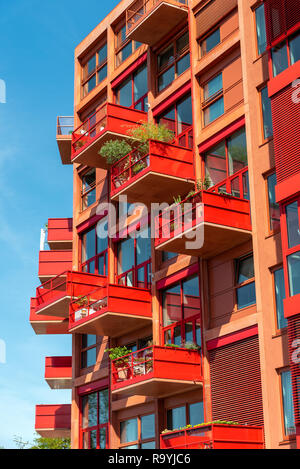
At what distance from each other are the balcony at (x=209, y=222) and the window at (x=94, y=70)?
47.4 ft

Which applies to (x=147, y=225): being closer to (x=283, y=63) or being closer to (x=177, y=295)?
(x=177, y=295)

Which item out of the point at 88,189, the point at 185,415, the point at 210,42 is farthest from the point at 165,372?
the point at 88,189

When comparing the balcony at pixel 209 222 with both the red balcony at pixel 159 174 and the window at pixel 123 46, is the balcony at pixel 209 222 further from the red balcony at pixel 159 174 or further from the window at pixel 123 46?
the window at pixel 123 46

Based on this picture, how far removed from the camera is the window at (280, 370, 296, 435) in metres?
22.7

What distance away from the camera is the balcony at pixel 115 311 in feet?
100

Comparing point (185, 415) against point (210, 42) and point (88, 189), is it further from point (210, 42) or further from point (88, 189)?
point (88, 189)

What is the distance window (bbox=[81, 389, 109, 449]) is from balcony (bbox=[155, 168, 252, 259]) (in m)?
9.53

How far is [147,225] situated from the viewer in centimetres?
3234

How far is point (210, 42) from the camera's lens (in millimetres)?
30516

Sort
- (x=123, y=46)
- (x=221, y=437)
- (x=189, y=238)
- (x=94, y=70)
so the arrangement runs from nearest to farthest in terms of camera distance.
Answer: (x=221, y=437)
(x=189, y=238)
(x=123, y=46)
(x=94, y=70)

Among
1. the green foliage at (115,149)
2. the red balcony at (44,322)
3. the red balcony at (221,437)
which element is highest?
the green foliage at (115,149)

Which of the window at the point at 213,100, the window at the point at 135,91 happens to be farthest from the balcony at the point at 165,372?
the window at the point at 135,91

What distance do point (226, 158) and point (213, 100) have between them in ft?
8.86
